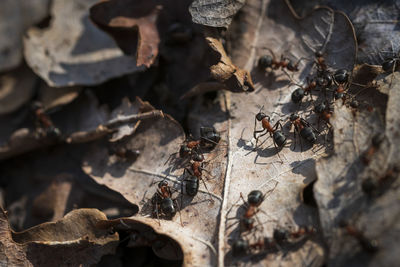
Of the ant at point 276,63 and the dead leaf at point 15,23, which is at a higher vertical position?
the ant at point 276,63

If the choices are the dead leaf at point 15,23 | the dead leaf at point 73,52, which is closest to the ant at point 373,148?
the dead leaf at point 73,52

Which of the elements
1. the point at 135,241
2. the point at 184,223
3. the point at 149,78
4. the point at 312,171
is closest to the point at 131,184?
the point at 135,241

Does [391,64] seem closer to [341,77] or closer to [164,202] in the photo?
[341,77]

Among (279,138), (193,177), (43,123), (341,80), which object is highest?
(341,80)


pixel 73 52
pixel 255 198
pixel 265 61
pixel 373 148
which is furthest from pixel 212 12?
pixel 73 52

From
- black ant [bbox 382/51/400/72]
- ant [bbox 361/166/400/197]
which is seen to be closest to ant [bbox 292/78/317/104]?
black ant [bbox 382/51/400/72]

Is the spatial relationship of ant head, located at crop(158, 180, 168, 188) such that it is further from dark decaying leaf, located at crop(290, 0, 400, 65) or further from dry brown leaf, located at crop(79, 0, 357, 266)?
dark decaying leaf, located at crop(290, 0, 400, 65)

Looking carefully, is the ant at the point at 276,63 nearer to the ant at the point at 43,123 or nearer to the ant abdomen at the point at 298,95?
the ant abdomen at the point at 298,95
